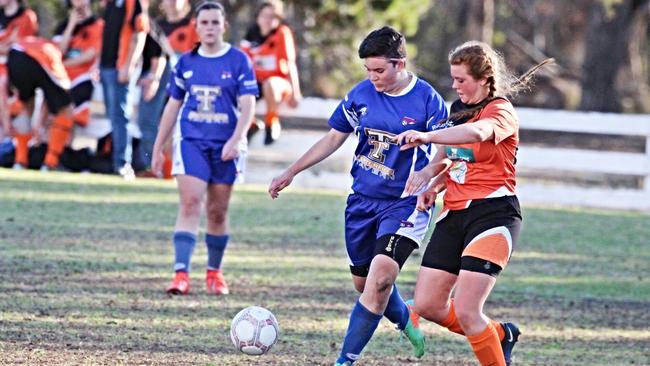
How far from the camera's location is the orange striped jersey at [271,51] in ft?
49.7

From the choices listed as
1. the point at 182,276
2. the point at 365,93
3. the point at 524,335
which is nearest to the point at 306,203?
the point at 182,276

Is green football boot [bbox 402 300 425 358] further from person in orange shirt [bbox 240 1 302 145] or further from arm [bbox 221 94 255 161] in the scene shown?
person in orange shirt [bbox 240 1 302 145]

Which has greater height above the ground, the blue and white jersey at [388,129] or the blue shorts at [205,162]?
the blue and white jersey at [388,129]

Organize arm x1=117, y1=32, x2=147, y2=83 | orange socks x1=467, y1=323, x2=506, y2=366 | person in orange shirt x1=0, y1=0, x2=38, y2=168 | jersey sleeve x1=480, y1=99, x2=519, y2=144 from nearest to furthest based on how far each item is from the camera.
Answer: jersey sleeve x1=480, y1=99, x2=519, y2=144
orange socks x1=467, y1=323, x2=506, y2=366
arm x1=117, y1=32, x2=147, y2=83
person in orange shirt x1=0, y1=0, x2=38, y2=168

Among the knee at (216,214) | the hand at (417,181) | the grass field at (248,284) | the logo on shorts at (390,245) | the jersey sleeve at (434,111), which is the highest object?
the jersey sleeve at (434,111)

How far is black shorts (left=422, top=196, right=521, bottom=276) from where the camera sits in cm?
591

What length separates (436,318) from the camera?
6277 mm

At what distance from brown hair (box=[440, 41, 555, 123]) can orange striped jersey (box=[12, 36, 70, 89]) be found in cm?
995

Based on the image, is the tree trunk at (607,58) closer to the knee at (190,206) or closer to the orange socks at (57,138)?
the orange socks at (57,138)

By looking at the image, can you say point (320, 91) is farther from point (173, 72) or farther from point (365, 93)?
point (365, 93)

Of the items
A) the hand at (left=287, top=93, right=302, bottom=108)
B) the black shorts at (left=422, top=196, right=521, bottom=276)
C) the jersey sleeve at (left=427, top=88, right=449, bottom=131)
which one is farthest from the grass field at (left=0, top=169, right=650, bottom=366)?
the hand at (left=287, top=93, right=302, bottom=108)

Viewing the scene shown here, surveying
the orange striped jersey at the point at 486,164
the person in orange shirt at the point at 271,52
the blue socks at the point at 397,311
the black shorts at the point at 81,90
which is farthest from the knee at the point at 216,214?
the black shorts at the point at 81,90

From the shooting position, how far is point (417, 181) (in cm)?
604

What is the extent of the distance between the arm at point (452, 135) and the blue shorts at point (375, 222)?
0.75 metres
